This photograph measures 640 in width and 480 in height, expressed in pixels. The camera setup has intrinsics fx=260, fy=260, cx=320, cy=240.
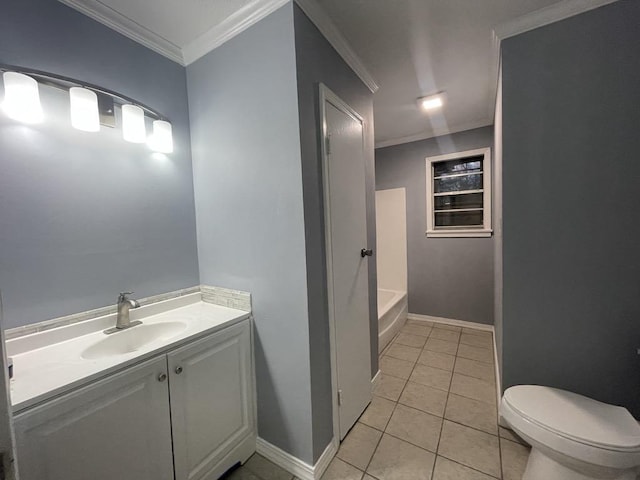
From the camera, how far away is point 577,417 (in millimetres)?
1180

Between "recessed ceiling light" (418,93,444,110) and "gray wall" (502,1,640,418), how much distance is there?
0.81 m

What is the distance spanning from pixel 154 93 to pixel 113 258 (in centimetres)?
101

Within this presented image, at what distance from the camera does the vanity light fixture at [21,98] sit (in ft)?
3.48

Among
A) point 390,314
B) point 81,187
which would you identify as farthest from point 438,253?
point 81,187

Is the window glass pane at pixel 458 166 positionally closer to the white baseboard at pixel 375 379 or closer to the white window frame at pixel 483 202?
the white window frame at pixel 483 202

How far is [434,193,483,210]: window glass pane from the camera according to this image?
10.3 ft

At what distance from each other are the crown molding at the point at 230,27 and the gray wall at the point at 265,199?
0.10 ft

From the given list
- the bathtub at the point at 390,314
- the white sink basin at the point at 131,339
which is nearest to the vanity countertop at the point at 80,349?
the white sink basin at the point at 131,339

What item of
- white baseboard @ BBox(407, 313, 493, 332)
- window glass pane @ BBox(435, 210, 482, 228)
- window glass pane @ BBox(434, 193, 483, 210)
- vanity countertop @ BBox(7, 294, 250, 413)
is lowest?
white baseboard @ BBox(407, 313, 493, 332)

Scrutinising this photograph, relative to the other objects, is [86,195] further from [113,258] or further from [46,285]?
[46,285]

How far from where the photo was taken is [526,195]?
1560 millimetres

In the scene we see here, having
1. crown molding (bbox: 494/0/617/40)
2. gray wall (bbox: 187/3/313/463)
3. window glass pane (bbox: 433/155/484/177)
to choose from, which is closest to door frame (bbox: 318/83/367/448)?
gray wall (bbox: 187/3/313/463)

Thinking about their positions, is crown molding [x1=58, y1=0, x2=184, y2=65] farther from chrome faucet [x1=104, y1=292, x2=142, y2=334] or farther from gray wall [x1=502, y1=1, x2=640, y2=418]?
gray wall [x1=502, y1=1, x2=640, y2=418]

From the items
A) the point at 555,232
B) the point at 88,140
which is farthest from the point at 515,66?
the point at 88,140
